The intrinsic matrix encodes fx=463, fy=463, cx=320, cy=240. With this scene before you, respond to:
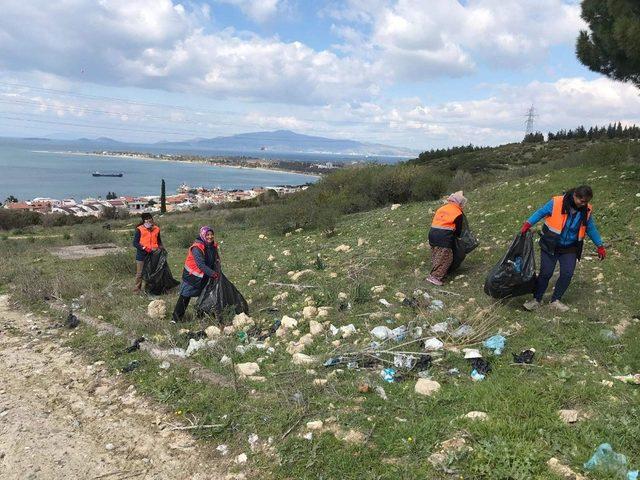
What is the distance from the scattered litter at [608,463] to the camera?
8.58ft

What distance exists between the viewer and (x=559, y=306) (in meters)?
5.27

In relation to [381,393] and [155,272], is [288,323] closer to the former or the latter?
[381,393]

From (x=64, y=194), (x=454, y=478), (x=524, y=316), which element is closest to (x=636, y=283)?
(x=524, y=316)

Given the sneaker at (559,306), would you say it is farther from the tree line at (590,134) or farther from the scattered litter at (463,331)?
the tree line at (590,134)

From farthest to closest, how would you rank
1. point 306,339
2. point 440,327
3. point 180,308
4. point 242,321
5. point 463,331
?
point 180,308 → point 242,321 → point 306,339 → point 440,327 → point 463,331

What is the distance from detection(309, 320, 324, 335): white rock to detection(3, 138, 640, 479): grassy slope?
0.15 meters

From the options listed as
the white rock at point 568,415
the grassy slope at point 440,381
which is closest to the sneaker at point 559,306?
the grassy slope at point 440,381

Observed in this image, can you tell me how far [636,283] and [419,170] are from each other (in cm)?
1476

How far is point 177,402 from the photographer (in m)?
4.18

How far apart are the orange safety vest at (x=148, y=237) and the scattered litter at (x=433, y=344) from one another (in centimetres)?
539

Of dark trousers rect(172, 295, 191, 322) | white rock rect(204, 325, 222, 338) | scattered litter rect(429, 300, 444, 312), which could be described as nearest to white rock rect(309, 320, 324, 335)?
white rock rect(204, 325, 222, 338)

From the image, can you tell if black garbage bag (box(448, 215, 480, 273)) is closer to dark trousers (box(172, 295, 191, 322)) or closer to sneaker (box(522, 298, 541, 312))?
sneaker (box(522, 298, 541, 312))

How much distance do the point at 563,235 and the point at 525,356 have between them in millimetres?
1668

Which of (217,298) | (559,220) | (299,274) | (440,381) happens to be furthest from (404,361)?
(299,274)
